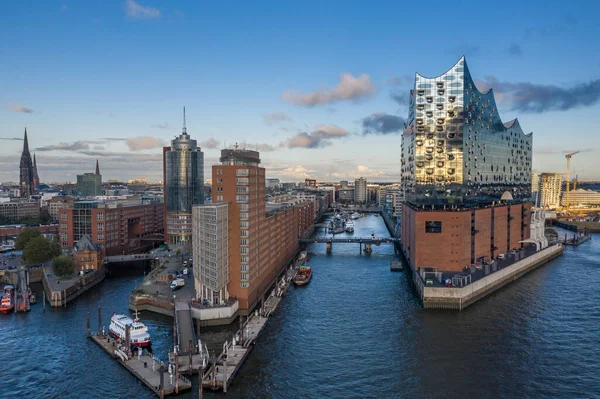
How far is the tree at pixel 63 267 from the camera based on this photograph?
65.1 metres

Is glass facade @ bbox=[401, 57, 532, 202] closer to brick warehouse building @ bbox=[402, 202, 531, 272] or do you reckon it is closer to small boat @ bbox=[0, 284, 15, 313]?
brick warehouse building @ bbox=[402, 202, 531, 272]

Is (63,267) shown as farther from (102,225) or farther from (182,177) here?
(182,177)

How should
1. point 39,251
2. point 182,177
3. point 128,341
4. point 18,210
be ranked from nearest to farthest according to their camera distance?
1. point 128,341
2. point 39,251
3. point 182,177
4. point 18,210

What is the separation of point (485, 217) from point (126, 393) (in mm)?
59313

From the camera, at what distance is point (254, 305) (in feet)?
178

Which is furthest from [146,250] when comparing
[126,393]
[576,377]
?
[576,377]

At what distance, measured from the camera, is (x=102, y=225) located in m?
86.1

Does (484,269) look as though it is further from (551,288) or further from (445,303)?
(445,303)

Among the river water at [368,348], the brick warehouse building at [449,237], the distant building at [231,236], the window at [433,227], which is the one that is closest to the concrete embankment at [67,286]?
the river water at [368,348]

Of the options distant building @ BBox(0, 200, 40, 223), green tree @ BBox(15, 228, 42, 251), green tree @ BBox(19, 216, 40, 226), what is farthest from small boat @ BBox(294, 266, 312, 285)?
distant building @ BBox(0, 200, 40, 223)

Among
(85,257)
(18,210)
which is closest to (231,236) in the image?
(85,257)

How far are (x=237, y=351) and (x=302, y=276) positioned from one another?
29.9 meters

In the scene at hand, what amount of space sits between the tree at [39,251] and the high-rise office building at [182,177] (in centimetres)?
3041

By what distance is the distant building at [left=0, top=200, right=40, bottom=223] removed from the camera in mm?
145375
